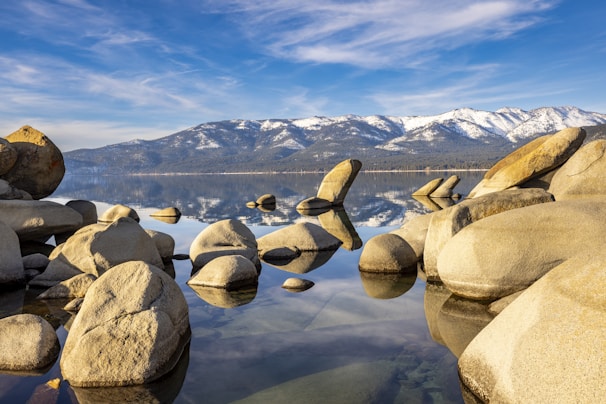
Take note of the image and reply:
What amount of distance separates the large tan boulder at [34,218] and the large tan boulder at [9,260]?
517 cm

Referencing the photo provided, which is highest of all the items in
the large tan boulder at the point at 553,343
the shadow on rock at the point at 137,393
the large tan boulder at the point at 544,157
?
the large tan boulder at the point at 544,157

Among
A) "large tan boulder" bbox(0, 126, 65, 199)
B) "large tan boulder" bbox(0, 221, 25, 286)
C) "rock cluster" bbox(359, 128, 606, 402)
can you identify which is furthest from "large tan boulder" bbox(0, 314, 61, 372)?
"large tan boulder" bbox(0, 126, 65, 199)

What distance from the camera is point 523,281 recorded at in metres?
10.2

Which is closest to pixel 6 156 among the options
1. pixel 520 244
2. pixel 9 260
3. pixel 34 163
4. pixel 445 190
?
pixel 34 163

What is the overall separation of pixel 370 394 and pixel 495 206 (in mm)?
7926

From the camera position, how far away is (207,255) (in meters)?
16.5

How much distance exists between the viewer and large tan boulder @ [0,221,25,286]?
13859 mm

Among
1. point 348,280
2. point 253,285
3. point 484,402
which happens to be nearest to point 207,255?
point 253,285

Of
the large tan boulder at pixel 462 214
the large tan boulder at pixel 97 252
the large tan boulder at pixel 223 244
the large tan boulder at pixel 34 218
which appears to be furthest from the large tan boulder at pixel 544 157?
the large tan boulder at pixel 34 218

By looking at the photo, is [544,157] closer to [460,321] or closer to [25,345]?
[460,321]

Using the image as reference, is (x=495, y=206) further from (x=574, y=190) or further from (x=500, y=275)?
(x=574, y=190)

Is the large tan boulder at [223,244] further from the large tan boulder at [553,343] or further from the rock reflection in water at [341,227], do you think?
the large tan boulder at [553,343]

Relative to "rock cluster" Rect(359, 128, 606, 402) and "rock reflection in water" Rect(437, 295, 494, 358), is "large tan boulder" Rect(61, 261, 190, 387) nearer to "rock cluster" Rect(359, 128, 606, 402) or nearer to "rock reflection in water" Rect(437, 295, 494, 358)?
"rock cluster" Rect(359, 128, 606, 402)

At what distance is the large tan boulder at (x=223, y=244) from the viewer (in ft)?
54.0
